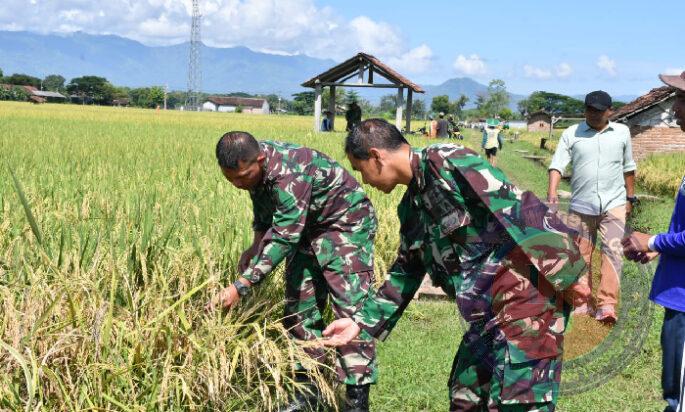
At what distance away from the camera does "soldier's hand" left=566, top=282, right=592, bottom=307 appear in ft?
6.65

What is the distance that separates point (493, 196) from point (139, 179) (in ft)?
16.0

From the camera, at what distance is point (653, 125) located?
16.3 meters

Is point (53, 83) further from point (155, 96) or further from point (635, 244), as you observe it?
point (635, 244)

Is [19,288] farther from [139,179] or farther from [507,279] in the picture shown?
[139,179]

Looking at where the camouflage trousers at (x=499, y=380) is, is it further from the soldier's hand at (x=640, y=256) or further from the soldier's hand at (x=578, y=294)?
the soldier's hand at (x=640, y=256)

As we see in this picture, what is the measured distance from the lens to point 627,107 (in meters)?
17.0

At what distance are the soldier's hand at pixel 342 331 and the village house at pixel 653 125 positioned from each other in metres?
15.5

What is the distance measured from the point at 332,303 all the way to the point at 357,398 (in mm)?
440

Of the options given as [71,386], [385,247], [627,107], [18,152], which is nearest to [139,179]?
[385,247]

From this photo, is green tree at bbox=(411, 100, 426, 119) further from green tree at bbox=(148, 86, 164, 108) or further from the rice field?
the rice field

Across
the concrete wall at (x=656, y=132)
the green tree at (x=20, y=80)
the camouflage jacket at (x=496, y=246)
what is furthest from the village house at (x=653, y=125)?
the green tree at (x=20, y=80)

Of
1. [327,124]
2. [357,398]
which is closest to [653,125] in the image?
[327,124]

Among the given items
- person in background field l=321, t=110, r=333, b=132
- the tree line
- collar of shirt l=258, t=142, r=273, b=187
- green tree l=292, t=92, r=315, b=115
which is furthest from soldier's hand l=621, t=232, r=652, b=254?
green tree l=292, t=92, r=315, b=115

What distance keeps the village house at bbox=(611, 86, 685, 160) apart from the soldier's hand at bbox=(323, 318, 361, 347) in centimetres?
1546
